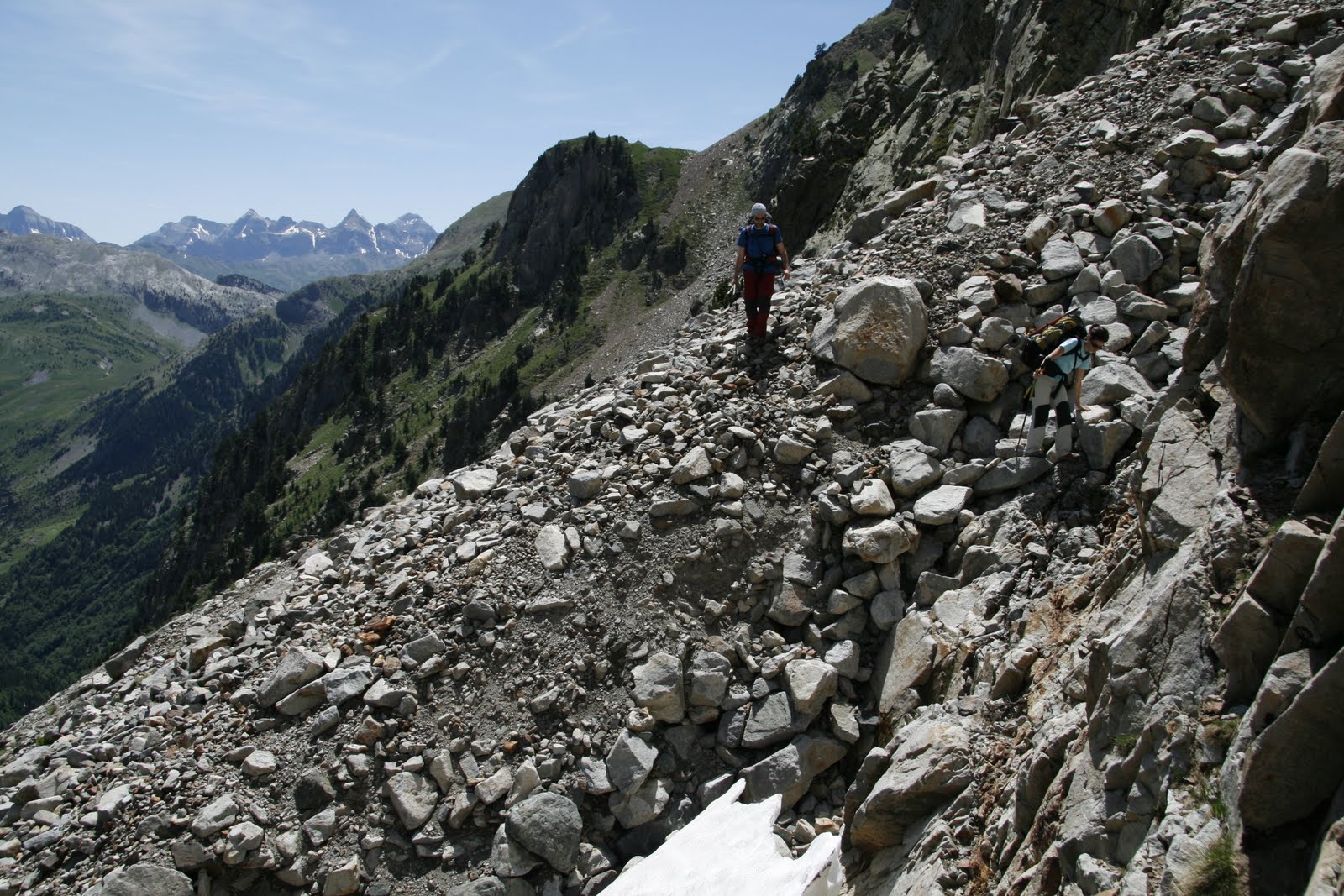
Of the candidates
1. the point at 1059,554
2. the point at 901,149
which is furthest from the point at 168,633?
A: the point at 901,149

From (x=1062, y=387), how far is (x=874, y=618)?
15.3ft

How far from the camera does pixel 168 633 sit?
1784cm

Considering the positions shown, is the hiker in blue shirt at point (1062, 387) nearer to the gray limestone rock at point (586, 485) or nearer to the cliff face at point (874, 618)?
the cliff face at point (874, 618)

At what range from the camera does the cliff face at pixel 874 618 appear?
5.54m

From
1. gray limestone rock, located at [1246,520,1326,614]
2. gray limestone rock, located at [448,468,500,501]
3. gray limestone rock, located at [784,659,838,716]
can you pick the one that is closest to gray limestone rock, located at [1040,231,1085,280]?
gray limestone rock, located at [784,659,838,716]

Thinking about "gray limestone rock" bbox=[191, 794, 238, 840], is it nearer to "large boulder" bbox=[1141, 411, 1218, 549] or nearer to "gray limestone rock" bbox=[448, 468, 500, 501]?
"gray limestone rock" bbox=[448, 468, 500, 501]

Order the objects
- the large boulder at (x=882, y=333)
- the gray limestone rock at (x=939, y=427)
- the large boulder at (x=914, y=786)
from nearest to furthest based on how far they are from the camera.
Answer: the large boulder at (x=914, y=786) → the gray limestone rock at (x=939, y=427) → the large boulder at (x=882, y=333)

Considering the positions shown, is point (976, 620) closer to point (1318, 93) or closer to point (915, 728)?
point (915, 728)

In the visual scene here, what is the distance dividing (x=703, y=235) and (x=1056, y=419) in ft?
537

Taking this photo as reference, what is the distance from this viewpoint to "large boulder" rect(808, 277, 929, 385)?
14312 millimetres

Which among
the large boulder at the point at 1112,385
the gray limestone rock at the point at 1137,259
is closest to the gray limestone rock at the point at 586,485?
the large boulder at the point at 1112,385

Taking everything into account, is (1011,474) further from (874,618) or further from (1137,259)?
(1137,259)

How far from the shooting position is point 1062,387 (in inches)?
458

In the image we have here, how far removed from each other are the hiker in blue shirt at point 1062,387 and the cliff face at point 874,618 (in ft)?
0.81
